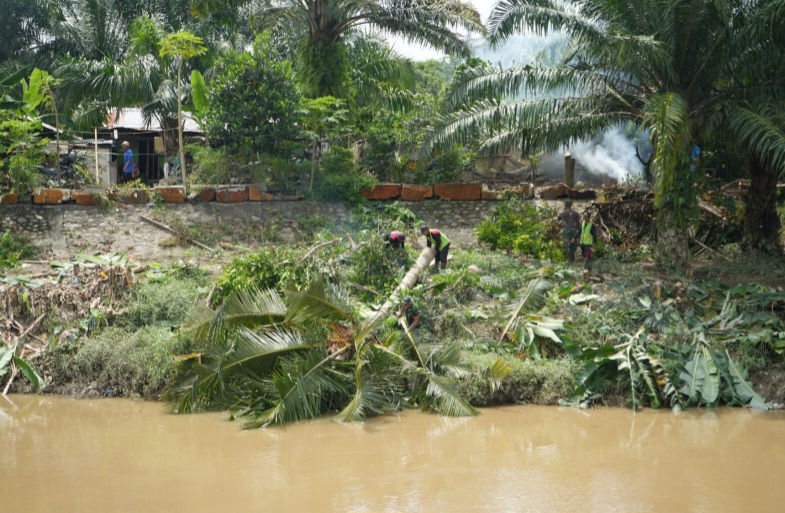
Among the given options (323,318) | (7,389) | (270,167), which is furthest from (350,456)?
(270,167)

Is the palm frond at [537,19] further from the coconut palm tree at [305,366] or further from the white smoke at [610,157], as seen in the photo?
the white smoke at [610,157]

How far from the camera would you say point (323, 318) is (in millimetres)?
10164

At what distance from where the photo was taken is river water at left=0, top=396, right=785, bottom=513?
285 inches

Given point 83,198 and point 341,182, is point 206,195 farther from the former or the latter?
point 341,182

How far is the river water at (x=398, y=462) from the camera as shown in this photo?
7.24 metres

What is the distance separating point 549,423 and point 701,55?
6.62 meters

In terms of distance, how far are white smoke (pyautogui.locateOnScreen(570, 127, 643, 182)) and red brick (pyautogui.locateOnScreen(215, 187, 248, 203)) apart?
10.5m

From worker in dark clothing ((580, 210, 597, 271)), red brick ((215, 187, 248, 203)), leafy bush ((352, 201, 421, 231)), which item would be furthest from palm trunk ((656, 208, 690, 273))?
red brick ((215, 187, 248, 203))

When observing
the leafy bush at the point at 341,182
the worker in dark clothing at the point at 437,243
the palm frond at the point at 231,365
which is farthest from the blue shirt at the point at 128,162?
the palm frond at the point at 231,365

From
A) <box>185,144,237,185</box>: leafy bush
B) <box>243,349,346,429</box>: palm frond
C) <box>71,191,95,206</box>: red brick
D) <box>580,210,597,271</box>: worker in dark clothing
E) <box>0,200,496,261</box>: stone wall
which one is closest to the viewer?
<box>243,349,346,429</box>: palm frond

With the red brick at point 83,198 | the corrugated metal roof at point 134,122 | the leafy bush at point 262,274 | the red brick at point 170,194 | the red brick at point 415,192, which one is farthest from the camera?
the corrugated metal roof at point 134,122

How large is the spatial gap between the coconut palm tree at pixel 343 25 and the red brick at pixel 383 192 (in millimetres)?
2400

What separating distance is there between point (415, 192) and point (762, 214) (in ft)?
21.4

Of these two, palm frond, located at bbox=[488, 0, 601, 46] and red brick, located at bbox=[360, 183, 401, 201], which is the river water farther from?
red brick, located at bbox=[360, 183, 401, 201]
